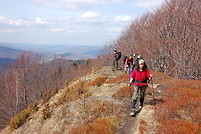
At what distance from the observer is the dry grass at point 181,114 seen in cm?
628

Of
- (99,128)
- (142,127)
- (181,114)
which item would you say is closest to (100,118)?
(99,128)

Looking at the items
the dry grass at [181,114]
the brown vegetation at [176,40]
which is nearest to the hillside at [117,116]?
the dry grass at [181,114]

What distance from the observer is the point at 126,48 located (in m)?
42.0

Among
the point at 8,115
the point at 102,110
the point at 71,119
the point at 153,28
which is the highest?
the point at 153,28

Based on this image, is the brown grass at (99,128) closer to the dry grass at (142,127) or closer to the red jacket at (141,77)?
the dry grass at (142,127)

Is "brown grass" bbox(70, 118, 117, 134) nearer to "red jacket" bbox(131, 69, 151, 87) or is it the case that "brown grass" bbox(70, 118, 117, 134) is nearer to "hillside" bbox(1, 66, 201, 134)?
"hillside" bbox(1, 66, 201, 134)

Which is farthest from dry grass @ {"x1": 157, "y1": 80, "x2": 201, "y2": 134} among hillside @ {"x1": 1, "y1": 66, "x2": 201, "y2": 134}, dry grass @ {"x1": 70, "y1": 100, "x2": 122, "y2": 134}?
dry grass @ {"x1": 70, "y1": 100, "x2": 122, "y2": 134}

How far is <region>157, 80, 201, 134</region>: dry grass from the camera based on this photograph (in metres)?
6.28

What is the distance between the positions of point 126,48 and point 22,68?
24.1 m

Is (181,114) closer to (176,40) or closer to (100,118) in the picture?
(100,118)

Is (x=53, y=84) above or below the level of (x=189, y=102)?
below

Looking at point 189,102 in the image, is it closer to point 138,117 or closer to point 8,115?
point 138,117

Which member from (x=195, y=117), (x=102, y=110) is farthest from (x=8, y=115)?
(x=195, y=117)

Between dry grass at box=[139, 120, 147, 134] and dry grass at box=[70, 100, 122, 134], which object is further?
dry grass at box=[70, 100, 122, 134]
